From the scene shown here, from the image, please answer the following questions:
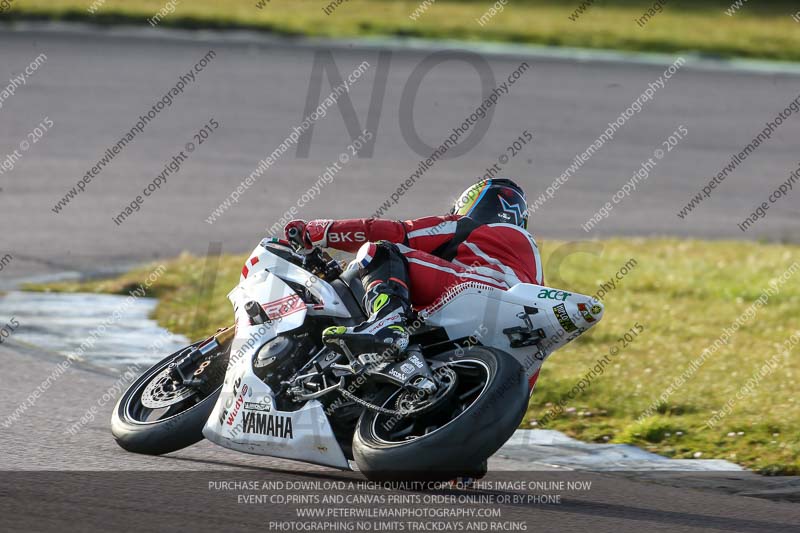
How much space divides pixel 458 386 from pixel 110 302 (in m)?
5.41

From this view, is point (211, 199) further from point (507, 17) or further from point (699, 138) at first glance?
point (507, 17)

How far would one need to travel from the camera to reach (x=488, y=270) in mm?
6371

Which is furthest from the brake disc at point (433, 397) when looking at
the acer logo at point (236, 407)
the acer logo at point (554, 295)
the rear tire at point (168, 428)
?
the rear tire at point (168, 428)

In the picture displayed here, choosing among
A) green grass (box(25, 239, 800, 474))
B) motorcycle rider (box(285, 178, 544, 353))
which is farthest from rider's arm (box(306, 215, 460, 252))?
green grass (box(25, 239, 800, 474))

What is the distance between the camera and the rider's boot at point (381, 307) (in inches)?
233

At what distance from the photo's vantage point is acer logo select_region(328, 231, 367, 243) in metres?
6.55

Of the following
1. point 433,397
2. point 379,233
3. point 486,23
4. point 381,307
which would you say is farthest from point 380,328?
point 486,23

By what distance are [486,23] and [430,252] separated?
73.9 ft

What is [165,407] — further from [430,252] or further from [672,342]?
[672,342]

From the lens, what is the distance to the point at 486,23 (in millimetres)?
28438

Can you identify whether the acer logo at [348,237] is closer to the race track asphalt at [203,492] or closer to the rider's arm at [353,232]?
the rider's arm at [353,232]

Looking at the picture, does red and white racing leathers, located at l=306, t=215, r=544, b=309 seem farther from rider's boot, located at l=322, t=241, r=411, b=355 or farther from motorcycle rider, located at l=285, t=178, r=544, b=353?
rider's boot, located at l=322, t=241, r=411, b=355

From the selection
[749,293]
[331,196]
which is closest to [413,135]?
[331,196]

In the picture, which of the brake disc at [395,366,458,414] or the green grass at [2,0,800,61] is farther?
the green grass at [2,0,800,61]
